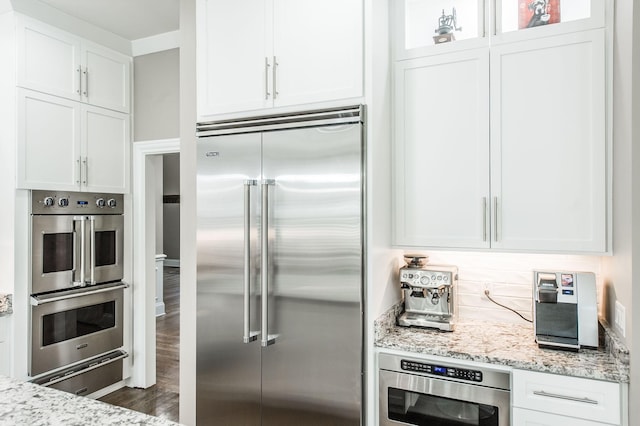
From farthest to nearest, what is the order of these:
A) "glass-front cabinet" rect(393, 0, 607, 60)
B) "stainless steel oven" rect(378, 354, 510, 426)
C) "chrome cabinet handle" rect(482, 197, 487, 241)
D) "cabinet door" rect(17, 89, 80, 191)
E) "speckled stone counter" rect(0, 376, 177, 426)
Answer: "cabinet door" rect(17, 89, 80, 191) → "chrome cabinet handle" rect(482, 197, 487, 241) → "glass-front cabinet" rect(393, 0, 607, 60) → "stainless steel oven" rect(378, 354, 510, 426) → "speckled stone counter" rect(0, 376, 177, 426)

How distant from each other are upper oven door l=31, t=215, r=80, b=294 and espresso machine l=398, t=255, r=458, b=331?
252 centimetres

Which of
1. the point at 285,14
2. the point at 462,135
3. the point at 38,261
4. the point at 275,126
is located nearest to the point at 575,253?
the point at 462,135

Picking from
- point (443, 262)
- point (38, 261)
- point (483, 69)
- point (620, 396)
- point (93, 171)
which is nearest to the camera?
point (620, 396)

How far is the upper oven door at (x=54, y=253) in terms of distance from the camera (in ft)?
9.91

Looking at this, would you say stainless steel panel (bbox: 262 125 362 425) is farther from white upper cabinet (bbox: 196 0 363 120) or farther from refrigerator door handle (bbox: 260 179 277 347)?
white upper cabinet (bbox: 196 0 363 120)

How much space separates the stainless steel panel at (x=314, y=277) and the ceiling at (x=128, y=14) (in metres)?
1.73

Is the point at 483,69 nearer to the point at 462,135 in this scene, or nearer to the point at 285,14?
the point at 462,135

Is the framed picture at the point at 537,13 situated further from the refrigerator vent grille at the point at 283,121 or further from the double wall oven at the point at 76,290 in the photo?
the double wall oven at the point at 76,290

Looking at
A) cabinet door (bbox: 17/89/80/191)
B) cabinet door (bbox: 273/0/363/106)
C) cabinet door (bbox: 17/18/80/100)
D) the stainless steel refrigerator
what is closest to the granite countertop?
the stainless steel refrigerator

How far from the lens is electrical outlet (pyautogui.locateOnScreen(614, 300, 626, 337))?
5.71 feet

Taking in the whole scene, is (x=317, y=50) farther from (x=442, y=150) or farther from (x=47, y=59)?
(x=47, y=59)

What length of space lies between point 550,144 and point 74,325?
3.47 metres

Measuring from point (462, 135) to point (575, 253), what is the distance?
758 mm

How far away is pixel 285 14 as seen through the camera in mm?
2195
